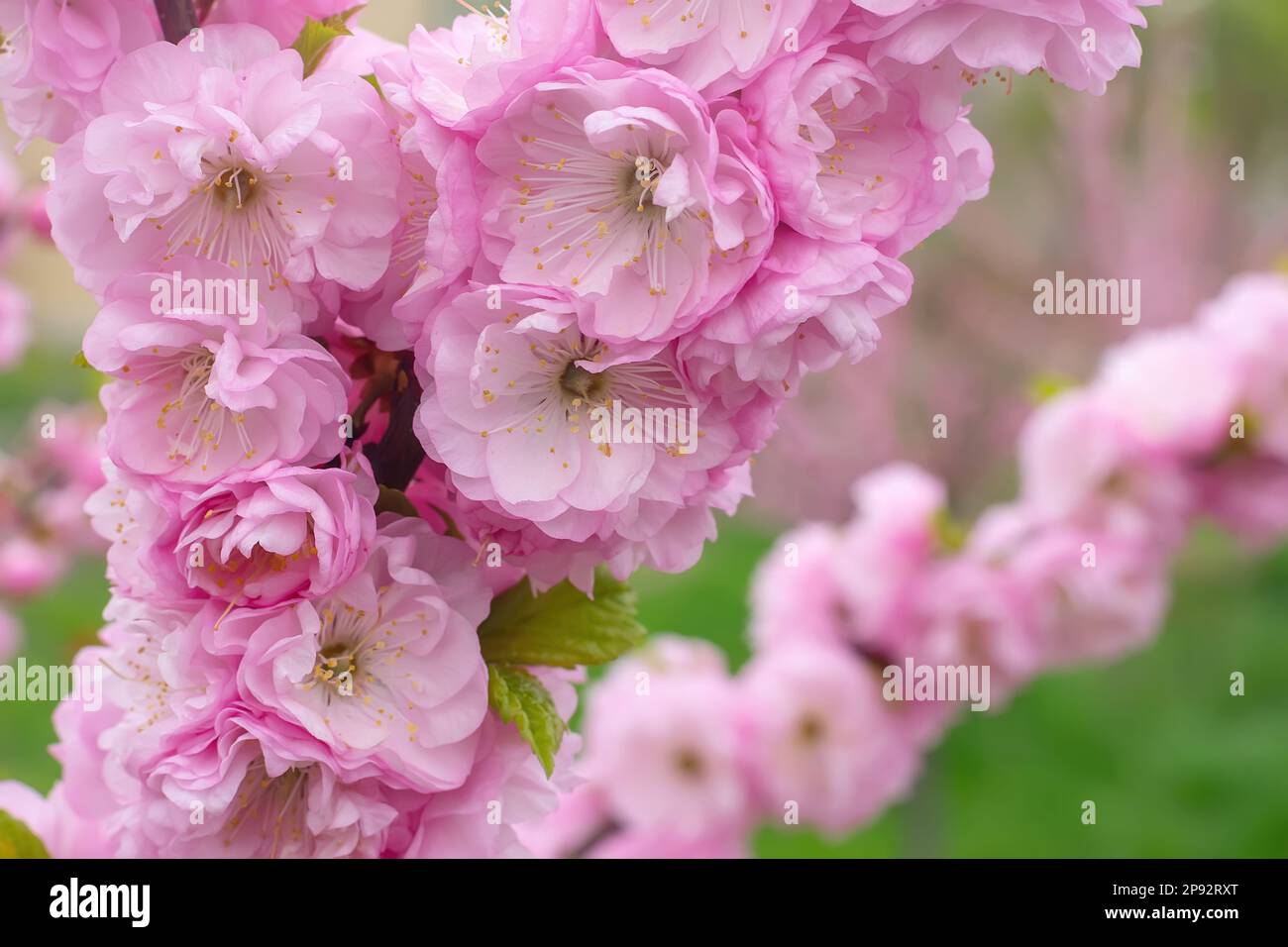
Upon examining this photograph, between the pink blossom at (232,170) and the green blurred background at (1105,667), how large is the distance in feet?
8.40

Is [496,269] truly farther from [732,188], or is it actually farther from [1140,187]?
[1140,187]

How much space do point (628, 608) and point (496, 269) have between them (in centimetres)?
24

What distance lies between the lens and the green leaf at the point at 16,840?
0.75 meters

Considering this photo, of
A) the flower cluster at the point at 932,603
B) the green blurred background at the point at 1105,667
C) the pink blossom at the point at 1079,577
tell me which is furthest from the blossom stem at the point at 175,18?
the green blurred background at the point at 1105,667

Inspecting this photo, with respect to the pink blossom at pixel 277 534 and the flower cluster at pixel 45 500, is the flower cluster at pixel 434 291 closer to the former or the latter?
the pink blossom at pixel 277 534

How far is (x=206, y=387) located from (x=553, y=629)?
24cm

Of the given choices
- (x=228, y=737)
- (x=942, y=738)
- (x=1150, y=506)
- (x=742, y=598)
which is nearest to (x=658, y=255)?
(x=228, y=737)

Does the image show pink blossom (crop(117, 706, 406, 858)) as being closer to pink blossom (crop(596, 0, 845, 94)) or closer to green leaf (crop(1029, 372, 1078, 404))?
pink blossom (crop(596, 0, 845, 94))

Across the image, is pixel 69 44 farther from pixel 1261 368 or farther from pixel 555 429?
pixel 1261 368

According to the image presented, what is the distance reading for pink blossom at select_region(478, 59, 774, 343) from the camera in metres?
0.55

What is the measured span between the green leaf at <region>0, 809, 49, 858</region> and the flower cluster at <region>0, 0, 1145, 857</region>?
0.14 m

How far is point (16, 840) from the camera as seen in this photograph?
76 cm

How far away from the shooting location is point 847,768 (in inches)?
73.5

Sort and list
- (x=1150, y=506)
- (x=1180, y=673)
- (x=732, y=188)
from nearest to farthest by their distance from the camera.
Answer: (x=732, y=188)
(x=1150, y=506)
(x=1180, y=673)
